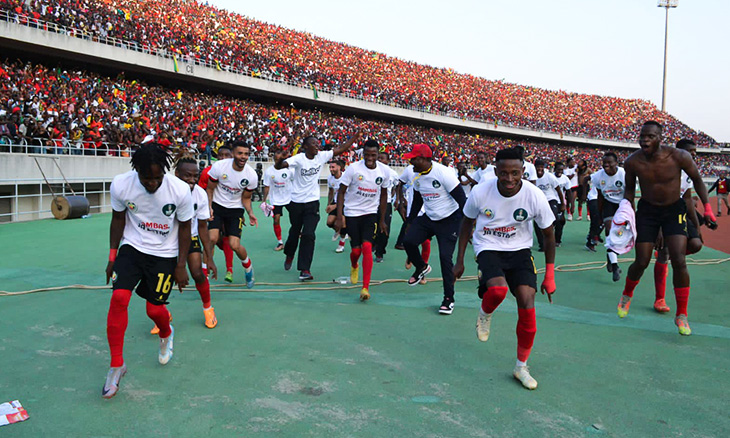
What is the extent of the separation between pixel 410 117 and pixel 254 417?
136ft

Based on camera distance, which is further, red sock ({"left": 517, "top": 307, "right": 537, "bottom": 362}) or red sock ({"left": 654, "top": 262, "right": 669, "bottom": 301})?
red sock ({"left": 654, "top": 262, "right": 669, "bottom": 301})

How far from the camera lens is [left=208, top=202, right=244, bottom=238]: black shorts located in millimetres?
6820

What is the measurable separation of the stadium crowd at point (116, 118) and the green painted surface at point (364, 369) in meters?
9.16

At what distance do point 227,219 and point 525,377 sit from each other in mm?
4392

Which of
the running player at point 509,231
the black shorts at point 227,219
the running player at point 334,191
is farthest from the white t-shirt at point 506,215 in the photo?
the running player at point 334,191

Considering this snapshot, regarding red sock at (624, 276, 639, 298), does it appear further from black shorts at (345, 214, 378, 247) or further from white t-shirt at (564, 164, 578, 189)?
white t-shirt at (564, 164, 578, 189)

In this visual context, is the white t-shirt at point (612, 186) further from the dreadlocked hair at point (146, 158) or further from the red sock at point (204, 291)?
the dreadlocked hair at point (146, 158)

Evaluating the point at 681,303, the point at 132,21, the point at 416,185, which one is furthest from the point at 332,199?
the point at 132,21

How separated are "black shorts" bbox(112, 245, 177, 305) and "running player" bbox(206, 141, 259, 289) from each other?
9.20 ft

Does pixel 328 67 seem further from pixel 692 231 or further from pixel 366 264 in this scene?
pixel 692 231

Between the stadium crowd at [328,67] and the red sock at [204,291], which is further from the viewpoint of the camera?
the stadium crowd at [328,67]

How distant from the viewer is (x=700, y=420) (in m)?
3.13

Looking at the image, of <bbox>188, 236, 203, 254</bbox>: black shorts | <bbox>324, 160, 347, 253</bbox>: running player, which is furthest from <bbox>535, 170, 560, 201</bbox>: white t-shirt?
<bbox>188, 236, 203, 254</bbox>: black shorts

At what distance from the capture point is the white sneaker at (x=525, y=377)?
11.8 ft
